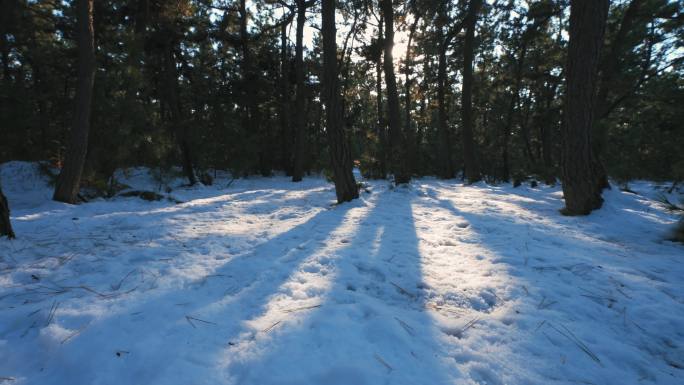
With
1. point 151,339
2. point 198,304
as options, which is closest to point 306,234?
point 198,304

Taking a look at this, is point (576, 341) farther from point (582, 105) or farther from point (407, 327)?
point (582, 105)

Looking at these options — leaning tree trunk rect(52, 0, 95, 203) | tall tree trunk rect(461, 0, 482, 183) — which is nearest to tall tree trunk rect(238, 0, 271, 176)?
leaning tree trunk rect(52, 0, 95, 203)

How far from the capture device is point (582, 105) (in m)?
5.13

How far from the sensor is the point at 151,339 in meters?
1.85

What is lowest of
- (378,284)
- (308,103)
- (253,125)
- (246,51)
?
(378,284)

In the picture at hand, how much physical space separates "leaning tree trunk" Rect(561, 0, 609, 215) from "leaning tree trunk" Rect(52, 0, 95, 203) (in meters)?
9.65

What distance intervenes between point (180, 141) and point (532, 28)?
12.7m

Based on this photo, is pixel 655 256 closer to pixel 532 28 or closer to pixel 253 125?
pixel 532 28

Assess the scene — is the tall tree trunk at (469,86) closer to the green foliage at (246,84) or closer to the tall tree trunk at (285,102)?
the green foliage at (246,84)

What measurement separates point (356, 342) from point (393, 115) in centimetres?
887

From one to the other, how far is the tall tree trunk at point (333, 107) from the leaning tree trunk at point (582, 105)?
440cm

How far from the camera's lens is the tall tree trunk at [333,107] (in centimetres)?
675

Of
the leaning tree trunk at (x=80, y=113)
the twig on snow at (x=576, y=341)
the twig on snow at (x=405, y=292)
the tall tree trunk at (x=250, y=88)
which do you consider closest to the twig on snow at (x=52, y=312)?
the twig on snow at (x=405, y=292)

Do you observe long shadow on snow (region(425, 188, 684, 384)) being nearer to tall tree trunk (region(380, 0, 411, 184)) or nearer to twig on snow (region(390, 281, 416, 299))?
twig on snow (region(390, 281, 416, 299))
